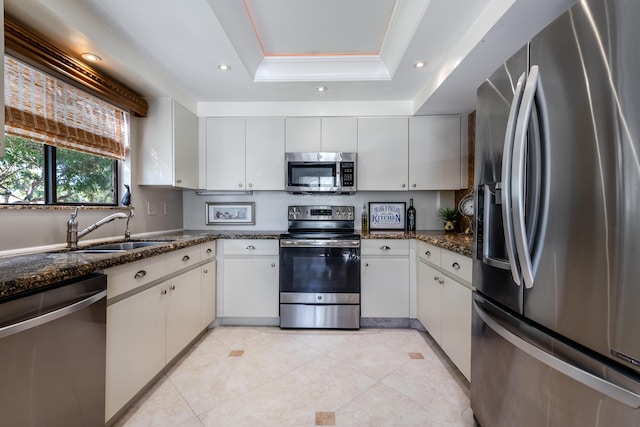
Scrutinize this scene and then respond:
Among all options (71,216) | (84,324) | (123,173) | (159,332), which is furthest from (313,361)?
(123,173)

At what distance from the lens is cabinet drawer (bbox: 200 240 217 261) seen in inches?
92.2

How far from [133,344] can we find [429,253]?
6.83ft

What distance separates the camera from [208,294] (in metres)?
2.45

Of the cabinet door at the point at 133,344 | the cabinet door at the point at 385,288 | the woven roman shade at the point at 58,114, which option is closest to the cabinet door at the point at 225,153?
the woven roman shade at the point at 58,114

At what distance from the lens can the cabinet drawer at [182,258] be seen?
186cm

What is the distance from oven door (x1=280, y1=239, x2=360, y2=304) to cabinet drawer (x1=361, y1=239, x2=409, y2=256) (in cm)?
11

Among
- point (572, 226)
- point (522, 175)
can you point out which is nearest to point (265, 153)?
point (522, 175)

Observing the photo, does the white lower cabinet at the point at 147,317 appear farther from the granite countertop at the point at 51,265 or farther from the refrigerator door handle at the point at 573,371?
the refrigerator door handle at the point at 573,371

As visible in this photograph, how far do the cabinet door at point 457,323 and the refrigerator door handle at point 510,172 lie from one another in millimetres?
724

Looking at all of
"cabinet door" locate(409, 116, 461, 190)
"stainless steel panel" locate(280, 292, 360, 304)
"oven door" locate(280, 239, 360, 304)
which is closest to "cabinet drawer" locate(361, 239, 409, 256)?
"oven door" locate(280, 239, 360, 304)

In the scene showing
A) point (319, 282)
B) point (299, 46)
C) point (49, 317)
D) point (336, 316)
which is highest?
point (299, 46)

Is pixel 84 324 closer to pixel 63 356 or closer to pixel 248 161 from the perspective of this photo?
pixel 63 356

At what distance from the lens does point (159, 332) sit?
1735 millimetres

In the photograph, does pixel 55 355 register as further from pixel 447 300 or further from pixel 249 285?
pixel 447 300
